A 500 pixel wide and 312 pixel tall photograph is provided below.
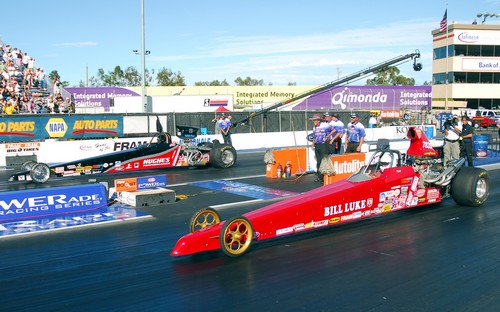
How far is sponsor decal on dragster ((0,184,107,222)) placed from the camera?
33.0 ft

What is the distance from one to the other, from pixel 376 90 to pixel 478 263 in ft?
149

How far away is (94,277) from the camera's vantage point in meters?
6.57

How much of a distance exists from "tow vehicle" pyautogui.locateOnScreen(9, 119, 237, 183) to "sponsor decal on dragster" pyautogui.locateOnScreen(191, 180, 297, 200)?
2163 millimetres

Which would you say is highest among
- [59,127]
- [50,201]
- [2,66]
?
[2,66]

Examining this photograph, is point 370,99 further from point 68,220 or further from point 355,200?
point 68,220

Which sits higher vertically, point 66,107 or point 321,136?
point 66,107

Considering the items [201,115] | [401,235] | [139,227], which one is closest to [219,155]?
[139,227]

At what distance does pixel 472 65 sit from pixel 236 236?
59.4m

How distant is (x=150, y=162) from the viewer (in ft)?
52.5

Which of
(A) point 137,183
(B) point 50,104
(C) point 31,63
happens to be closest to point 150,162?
(A) point 137,183

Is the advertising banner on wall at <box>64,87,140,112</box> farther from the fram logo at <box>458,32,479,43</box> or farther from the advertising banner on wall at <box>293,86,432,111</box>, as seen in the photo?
the fram logo at <box>458,32,479,43</box>

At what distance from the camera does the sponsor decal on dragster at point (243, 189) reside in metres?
12.6

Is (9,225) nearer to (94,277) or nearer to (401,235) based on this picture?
(94,277)

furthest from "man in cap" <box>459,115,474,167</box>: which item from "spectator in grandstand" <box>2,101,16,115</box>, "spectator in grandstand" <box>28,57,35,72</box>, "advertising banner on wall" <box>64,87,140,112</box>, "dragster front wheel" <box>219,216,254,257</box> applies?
"advertising banner on wall" <box>64,87,140,112</box>
